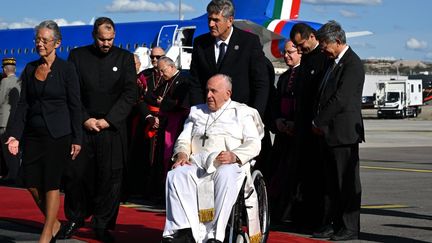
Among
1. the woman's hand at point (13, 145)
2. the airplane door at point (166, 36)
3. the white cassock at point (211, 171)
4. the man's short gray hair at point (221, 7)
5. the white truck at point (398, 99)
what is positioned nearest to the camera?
the white cassock at point (211, 171)

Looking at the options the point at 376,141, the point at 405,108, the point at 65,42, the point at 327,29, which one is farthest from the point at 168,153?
the point at 405,108

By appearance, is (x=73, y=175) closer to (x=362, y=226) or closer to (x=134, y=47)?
(x=362, y=226)

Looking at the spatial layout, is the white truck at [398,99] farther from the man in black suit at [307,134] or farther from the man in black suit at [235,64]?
the man in black suit at [235,64]

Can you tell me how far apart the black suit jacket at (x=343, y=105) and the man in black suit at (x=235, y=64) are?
59 centimetres

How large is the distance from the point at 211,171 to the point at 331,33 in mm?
2265

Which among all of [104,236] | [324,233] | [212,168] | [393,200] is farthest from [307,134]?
[393,200]

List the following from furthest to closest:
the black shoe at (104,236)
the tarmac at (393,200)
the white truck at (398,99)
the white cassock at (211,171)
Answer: the white truck at (398,99) < the tarmac at (393,200) < the black shoe at (104,236) < the white cassock at (211,171)

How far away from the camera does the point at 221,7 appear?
29.0ft

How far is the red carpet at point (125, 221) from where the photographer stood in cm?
932

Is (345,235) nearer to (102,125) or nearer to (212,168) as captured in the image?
(212,168)

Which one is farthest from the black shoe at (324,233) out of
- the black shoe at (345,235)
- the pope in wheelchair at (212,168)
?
the pope in wheelchair at (212,168)

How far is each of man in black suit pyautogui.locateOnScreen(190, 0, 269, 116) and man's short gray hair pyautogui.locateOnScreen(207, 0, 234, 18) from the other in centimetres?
23

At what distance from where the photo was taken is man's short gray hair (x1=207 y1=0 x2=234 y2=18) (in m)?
8.83

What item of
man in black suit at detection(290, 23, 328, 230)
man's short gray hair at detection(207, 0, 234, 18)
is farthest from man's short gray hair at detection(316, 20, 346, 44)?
man's short gray hair at detection(207, 0, 234, 18)
